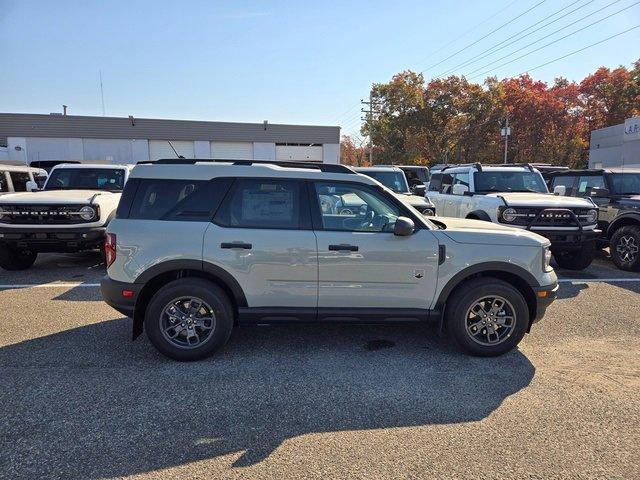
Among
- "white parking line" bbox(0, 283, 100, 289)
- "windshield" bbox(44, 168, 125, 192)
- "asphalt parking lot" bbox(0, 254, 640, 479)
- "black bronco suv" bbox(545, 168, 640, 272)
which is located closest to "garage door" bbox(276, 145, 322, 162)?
"windshield" bbox(44, 168, 125, 192)

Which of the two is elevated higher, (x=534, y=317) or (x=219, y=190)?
(x=219, y=190)

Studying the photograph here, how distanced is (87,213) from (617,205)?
996 centimetres

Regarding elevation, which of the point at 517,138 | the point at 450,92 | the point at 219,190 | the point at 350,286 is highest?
the point at 450,92

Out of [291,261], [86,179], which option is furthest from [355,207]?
[86,179]

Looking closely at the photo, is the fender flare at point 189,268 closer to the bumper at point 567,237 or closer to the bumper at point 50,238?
the bumper at point 50,238

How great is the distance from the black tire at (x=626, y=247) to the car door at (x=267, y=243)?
7183 mm

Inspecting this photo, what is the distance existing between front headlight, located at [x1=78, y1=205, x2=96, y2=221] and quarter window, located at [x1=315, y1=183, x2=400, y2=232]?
5256 millimetres

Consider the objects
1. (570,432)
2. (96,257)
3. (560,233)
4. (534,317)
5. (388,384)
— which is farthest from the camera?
(96,257)

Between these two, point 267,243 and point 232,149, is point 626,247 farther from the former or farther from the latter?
point 232,149

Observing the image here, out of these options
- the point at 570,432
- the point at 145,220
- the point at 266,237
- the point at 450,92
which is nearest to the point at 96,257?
the point at 145,220

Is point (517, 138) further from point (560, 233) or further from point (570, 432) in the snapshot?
point (570, 432)

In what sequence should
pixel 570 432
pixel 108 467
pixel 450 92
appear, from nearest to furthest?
1. pixel 108 467
2. pixel 570 432
3. pixel 450 92

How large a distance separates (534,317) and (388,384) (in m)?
1.73

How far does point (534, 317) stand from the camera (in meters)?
4.49
